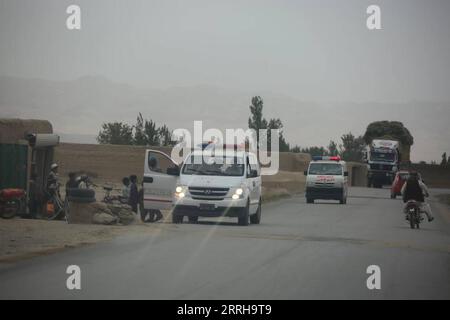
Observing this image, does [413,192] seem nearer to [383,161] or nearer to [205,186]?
[205,186]

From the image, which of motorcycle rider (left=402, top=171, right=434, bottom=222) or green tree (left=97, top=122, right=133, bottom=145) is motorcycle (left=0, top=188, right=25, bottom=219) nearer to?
motorcycle rider (left=402, top=171, right=434, bottom=222)

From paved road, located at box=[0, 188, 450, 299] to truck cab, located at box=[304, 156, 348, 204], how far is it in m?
18.8

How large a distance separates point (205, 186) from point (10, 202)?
5245 millimetres

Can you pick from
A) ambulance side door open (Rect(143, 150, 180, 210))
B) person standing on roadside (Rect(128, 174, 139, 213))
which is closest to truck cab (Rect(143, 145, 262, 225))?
ambulance side door open (Rect(143, 150, 180, 210))

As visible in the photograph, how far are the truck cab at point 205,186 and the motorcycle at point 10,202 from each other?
3.44 metres

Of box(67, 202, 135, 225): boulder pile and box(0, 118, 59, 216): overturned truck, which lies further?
box(0, 118, 59, 216): overturned truck

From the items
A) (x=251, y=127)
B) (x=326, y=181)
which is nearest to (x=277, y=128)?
(x=251, y=127)

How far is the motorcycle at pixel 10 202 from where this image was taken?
25734 millimetres

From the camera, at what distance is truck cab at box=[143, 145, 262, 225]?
26.3m

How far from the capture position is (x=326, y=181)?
45.0 m

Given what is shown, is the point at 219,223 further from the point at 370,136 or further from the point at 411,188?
the point at 370,136

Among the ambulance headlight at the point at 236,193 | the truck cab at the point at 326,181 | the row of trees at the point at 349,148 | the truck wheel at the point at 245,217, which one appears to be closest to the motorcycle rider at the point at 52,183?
the ambulance headlight at the point at 236,193

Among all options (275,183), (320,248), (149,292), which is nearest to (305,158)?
(275,183)
